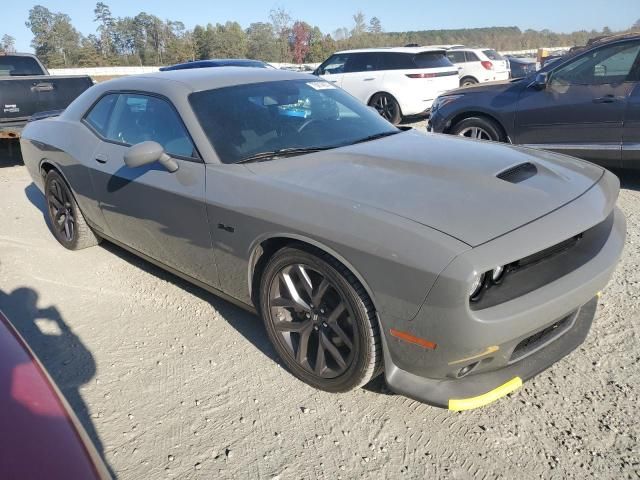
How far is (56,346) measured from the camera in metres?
3.07

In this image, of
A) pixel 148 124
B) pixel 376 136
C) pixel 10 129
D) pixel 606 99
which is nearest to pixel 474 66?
pixel 606 99

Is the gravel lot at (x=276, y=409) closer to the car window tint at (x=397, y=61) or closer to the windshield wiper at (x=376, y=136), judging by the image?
the windshield wiper at (x=376, y=136)

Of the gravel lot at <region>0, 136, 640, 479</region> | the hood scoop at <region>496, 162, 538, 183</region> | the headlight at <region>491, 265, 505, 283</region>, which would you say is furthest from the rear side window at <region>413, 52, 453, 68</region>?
the headlight at <region>491, 265, 505, 283</region>

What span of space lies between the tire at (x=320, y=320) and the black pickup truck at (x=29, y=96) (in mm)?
6679

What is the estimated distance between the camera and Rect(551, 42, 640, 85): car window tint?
5.23 metres

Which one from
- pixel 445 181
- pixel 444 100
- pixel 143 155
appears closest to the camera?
pixel 445 181

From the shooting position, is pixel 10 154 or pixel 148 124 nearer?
pixel 148 124

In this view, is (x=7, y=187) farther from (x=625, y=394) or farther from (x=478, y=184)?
(x=625, y=394)

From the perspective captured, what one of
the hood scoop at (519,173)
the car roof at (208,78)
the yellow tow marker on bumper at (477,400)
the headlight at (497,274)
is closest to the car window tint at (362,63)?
the car roof at (208,78)

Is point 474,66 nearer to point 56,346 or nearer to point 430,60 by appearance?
point 430,60

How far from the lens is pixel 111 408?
2523 millimetres

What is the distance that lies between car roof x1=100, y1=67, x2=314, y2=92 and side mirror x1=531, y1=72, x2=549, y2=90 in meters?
3.17

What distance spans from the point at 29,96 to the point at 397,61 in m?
6.73

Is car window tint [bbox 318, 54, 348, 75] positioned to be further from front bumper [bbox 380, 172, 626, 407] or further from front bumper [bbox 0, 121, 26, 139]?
front bumper [bbox 380, 172, 626, 407]
